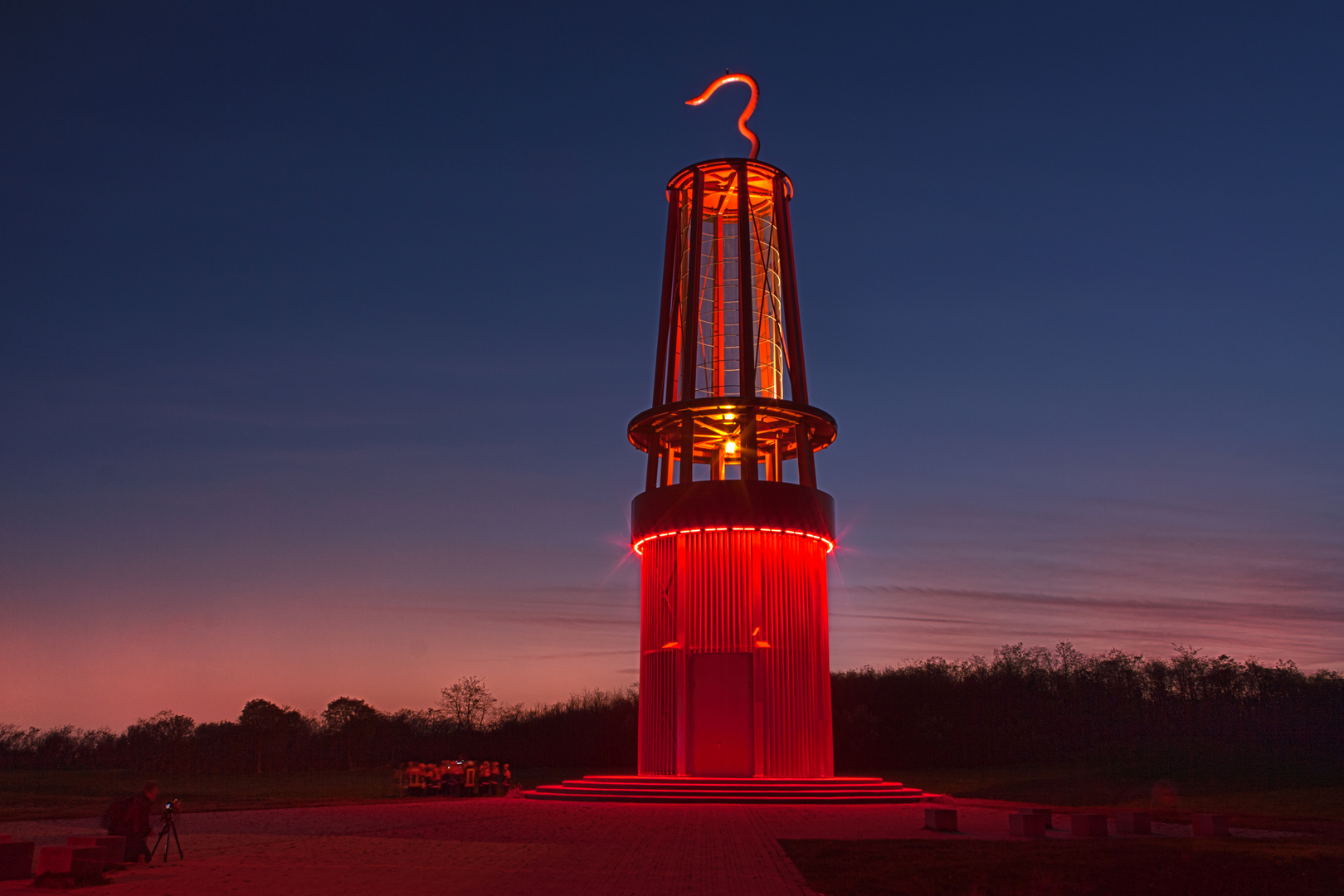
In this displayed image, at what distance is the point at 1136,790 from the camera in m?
35.7

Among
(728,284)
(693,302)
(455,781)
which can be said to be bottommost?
(455,781)

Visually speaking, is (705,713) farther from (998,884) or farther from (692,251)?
(998,884)

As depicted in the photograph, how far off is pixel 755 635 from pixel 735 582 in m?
1.28

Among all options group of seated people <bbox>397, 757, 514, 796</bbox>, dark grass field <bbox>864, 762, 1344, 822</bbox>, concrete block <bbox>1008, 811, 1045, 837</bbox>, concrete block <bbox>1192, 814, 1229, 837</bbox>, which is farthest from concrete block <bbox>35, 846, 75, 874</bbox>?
dark grass field <bbox>864, 762, 1344, 822</bbox>

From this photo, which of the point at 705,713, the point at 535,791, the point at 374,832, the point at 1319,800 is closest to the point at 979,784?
the point at 1319,800

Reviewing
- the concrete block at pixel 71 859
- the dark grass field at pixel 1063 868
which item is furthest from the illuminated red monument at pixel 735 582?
the concrete block at pixel 71 859

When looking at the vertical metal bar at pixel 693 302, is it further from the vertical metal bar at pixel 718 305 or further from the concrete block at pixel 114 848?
the concrete block at pixel 114 848

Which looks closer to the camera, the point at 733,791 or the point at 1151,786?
the point at 733,791

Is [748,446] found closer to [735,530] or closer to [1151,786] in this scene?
[735,530]

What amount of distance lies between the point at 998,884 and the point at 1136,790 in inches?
1164

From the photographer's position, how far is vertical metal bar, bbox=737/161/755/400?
26.3 metres

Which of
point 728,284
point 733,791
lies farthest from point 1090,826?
point 728,284

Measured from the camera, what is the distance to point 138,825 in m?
11.3

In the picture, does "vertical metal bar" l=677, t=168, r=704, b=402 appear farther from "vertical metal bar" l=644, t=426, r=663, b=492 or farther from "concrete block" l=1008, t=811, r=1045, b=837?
"concrete block" l=1008, t=811, r=1045, b=837
